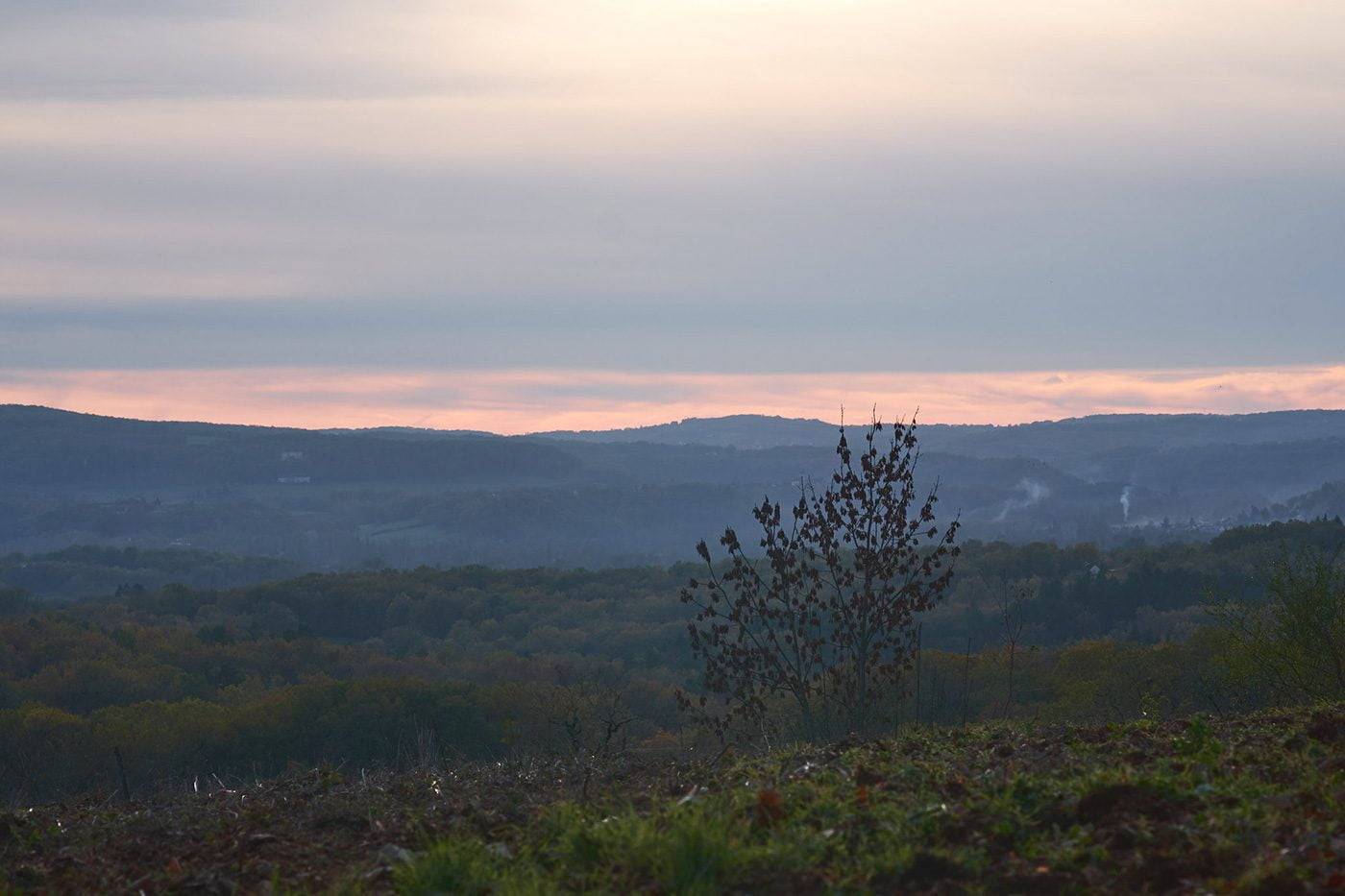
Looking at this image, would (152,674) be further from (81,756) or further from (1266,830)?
(1266,830)

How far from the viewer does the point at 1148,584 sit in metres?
73.8

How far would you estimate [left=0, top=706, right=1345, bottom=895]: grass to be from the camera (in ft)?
17.3

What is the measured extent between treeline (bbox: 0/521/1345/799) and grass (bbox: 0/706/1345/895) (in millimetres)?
1405

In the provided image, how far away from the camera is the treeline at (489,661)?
25344 millimetres

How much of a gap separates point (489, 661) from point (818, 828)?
6517cm

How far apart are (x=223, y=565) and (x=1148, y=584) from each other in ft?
354

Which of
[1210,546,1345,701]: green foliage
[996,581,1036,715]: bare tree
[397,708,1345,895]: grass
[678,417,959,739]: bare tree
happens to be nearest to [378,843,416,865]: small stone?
[397,708,1345,895]: grass

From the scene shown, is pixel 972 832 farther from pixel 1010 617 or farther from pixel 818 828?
pixel 1010 617

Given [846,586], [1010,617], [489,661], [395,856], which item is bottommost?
[489,661]

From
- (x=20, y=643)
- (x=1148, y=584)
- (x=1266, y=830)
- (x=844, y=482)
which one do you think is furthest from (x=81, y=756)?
(x=1148, y=584)

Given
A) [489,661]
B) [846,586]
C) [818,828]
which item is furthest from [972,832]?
[489,661]

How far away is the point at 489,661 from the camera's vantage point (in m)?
69.7

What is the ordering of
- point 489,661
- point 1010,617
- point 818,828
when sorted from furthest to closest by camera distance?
point 489,661 < point 1010,617 < point 818,828

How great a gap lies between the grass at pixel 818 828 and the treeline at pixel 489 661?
1405 millimetres
